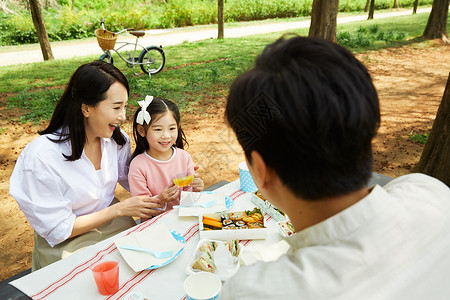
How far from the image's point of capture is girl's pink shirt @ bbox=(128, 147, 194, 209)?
2426 millimetres

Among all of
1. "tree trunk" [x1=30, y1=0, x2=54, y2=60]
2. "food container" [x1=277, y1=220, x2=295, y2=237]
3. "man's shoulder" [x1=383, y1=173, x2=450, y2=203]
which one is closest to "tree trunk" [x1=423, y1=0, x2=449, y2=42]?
"tree trunk" [x1=30, y1=0, x2=54, y2=60]

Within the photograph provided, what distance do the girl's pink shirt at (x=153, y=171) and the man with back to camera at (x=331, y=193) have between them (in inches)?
67.9

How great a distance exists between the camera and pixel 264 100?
2.53ft

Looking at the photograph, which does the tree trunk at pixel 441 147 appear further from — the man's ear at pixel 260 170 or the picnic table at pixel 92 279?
the man's ear at pixel 260 170

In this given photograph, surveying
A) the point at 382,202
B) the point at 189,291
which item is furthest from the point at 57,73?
the point at 382,202

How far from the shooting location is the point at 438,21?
12.0m

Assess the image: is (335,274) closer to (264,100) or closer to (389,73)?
(264,100)

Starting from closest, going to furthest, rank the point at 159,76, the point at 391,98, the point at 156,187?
the point at 156,187 → the point at 391,98 → the point at 159,76

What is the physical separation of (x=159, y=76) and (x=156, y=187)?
20.1 ft

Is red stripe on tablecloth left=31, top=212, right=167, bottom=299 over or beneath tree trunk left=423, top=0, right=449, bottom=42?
beneath

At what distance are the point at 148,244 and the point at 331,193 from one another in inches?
41.8

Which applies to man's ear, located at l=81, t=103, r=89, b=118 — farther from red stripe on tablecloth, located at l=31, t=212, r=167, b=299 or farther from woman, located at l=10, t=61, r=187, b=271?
red stripe on tablecloth, located at l=31, t=212, r=167, b=299

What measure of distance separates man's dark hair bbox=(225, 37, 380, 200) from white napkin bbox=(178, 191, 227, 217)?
1.10m

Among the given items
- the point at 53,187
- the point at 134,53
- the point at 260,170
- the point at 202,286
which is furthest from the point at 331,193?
the point at 134,53
